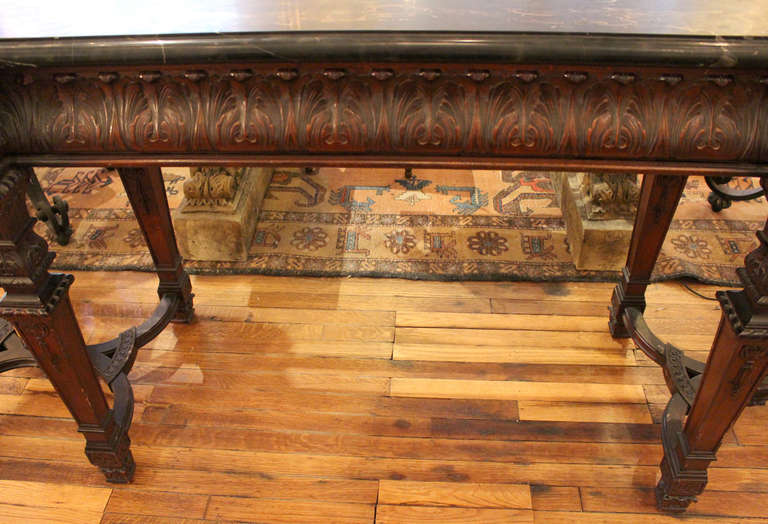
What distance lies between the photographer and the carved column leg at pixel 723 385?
1068 mm

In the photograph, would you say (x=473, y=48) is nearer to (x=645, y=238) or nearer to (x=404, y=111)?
(x=404, y=111)

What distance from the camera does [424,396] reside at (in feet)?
5.58

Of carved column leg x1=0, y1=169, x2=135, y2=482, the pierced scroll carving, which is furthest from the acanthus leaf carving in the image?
the pierced scroll carving

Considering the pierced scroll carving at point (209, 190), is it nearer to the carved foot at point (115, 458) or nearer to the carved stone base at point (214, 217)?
the carved stone base at point (214, 217)

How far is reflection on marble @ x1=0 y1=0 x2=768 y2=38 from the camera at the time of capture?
847mm

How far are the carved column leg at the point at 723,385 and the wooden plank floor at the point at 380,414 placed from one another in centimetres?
12

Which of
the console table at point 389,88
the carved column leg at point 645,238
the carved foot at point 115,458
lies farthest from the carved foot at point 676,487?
the carved foot at point 115,458

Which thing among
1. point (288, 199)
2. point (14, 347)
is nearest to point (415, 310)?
point (288, 199)

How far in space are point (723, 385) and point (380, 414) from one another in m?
0.83

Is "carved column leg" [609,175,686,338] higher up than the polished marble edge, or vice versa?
the polished marble edge

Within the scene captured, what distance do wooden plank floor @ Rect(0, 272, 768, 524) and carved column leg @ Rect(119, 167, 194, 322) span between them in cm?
13

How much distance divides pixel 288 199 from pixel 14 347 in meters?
1.17

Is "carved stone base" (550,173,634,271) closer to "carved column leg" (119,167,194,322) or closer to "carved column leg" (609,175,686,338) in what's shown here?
"carved column leg" (609,175,686,338)

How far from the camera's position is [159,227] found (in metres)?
1.72
